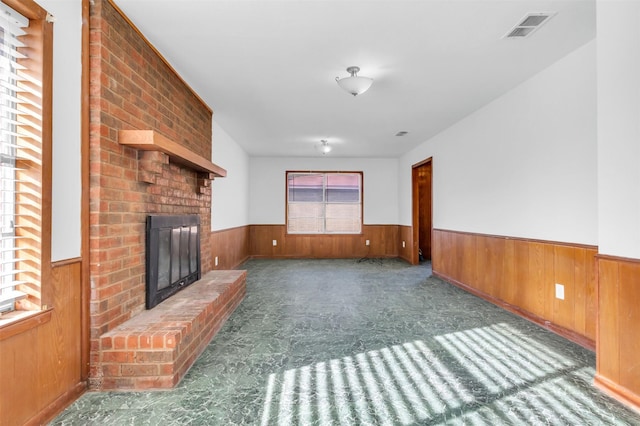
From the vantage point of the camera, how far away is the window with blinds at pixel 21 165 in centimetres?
148

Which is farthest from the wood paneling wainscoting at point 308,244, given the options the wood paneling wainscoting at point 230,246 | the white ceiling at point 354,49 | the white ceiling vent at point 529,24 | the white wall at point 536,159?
the white ceiling vent at point 529,24

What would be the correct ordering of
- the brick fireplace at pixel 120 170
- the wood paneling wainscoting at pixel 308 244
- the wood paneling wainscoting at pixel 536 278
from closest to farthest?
the brick fireplace at pixel 120 170
the wood paneling wainscoting at pixel 536 278
the wood paneling wainscoting at pixel 308 244

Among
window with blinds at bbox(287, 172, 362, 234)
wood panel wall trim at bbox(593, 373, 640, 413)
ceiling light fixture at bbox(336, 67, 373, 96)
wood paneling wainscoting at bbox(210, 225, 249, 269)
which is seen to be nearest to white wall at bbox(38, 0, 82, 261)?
ceiling light fixture at bbox(336, 67, 373, 96)

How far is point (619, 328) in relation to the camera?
1.88 m

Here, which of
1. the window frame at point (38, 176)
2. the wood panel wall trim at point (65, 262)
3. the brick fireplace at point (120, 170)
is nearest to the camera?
the window frame at point (38, 176)

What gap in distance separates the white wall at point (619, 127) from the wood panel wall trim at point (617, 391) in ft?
2.54

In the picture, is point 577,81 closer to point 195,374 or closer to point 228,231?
point 195,374

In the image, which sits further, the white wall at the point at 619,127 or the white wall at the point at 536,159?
the white wall at the point at 536,159

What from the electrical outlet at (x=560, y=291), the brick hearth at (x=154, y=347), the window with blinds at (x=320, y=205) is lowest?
the brick hearth at (x=154, y=347)

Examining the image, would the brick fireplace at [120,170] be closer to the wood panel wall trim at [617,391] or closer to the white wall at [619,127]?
the wood panel wall trim at [617,391]

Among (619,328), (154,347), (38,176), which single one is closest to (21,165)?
(38,176)

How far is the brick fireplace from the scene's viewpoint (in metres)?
1.94

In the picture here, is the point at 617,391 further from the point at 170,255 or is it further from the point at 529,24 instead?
the point at 170,255

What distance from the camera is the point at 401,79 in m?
3.20
